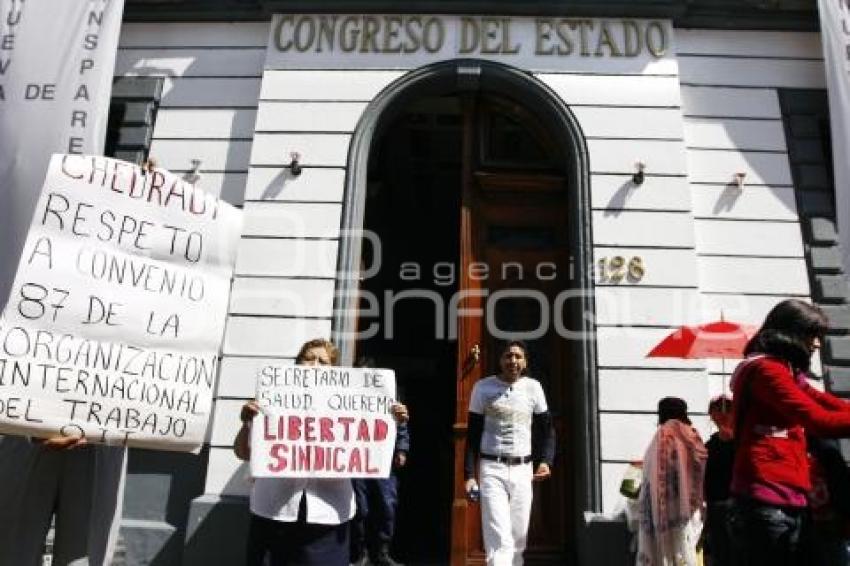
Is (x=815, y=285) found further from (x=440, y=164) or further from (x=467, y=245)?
(x=440, y=164)

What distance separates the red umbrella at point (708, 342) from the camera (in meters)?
6.14

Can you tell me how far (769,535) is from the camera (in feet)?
9.72

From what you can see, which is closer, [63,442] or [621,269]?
[63,442]

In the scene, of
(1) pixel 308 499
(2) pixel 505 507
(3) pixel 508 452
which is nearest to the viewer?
(1) pixel 308 499

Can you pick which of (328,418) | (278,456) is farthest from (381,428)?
(278,456)

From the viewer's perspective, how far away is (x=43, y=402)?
377 centimetres

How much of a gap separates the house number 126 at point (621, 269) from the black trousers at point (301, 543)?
4.44 meters

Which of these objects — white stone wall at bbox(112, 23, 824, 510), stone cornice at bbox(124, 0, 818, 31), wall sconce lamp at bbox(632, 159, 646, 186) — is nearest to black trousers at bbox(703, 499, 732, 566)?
white stone wall at bbox(112, 23, 824, 510)

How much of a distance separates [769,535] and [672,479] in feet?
8.76

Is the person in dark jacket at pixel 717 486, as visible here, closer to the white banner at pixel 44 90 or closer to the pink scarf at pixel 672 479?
the pink scarf at pixel 672 479

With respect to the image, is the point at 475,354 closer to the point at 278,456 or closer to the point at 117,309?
the point at 278,456

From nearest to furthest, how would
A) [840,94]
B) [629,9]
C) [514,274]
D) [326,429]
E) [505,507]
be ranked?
[326,429] → [505,507] → [840,94] → [514,274] → [629,9]

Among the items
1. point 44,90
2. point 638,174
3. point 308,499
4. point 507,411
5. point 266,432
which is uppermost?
point 44,90

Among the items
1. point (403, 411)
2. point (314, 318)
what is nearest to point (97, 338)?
point (403, 411)
